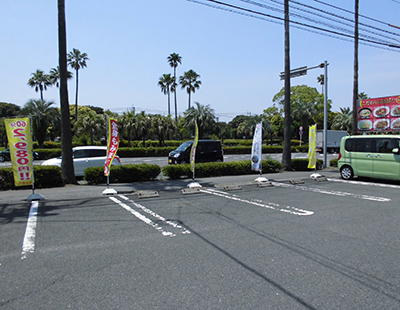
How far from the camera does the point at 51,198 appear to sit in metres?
8.52

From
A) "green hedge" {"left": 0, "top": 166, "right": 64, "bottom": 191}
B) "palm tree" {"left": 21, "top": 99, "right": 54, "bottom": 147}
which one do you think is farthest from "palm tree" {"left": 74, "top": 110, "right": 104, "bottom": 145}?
"green hedge" {"left": 0, "top": 166, "right": 64, "bottom": 191}

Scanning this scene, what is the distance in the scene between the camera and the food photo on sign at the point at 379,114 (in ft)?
51.0

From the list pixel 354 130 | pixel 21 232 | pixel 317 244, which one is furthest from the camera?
pixel 354 130

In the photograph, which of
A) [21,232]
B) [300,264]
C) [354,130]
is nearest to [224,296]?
[300,264]

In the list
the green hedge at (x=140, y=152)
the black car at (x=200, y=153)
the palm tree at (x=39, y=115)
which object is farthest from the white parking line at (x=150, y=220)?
the palm tree at (x=39, y=115)

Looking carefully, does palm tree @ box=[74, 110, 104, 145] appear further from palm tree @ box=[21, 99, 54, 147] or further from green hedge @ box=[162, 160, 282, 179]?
green hedge @ box=[162, 160, 282, 179]

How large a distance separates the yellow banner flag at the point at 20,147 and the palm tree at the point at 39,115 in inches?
1173

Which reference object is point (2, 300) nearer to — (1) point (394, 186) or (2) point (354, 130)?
(1) point (394, 186)

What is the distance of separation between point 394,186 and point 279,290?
9.64 meters

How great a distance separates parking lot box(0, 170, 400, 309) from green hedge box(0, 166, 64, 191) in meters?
2.56

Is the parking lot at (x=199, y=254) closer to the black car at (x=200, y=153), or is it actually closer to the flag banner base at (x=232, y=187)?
the flag banner base at (x=232, y=187)

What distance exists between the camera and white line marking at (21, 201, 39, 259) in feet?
14.9

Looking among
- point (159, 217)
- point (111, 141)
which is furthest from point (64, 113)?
point (159, 217)

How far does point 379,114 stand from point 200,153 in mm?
10160
